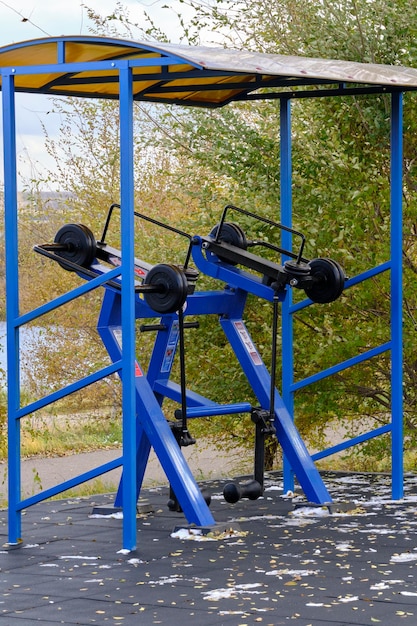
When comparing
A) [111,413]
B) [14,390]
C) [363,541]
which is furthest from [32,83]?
[111,413]

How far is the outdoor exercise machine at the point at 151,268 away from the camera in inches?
220

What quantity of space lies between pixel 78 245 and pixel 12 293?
645mm

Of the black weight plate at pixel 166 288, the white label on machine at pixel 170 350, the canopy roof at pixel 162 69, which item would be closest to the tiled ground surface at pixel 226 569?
the white label on machine at pixel 170 350

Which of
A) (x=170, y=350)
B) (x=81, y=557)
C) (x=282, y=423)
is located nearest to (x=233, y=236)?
(x=170, y=350)

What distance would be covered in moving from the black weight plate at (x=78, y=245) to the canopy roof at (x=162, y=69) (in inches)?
31.6

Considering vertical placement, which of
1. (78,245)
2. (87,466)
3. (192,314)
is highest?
(78,245)

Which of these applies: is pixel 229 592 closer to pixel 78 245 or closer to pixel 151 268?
pixel 151 268

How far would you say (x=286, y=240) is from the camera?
751 centimetres

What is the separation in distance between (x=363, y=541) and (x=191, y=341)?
10.4ft

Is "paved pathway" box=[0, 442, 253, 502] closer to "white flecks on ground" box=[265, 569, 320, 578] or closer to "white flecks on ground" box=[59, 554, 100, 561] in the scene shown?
"white flecks on ground" box=[59, 554, 100, 561]

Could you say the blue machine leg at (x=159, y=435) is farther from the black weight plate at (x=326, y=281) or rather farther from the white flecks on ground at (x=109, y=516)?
the black weight plate at (x=326, y=281)

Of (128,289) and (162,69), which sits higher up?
(162,69)

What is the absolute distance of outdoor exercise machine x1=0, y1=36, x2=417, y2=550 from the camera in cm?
559

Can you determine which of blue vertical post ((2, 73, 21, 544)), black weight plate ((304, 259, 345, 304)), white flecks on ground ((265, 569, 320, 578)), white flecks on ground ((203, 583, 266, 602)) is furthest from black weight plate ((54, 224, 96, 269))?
white flecks on ground ((203, 583, 266, 602))
